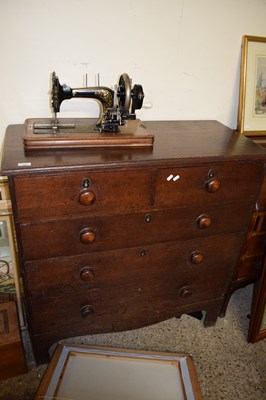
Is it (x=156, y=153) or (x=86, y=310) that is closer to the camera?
(x=156, y=153)

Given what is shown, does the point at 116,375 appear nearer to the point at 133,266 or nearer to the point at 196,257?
the point at 133,266

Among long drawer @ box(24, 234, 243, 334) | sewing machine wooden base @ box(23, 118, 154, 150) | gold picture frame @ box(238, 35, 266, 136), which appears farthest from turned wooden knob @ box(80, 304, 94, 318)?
gold picture frame @ box(238, 35, 266, 136)

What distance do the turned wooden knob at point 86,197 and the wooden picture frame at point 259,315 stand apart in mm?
1150

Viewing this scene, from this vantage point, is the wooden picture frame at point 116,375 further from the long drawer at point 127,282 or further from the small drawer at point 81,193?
the small drawer at point 81,193

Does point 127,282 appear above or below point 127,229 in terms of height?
below

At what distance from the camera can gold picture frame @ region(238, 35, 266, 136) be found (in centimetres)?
175

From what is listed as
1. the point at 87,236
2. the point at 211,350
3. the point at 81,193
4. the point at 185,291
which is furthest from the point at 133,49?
the point at 211,350

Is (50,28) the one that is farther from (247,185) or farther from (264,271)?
(264,271)

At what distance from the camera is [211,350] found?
1.83 meters

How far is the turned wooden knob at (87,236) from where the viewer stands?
4.10ft

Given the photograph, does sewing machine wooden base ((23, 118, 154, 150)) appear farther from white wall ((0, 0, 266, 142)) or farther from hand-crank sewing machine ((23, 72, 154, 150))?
white wall ((0, 0, 266, 142))

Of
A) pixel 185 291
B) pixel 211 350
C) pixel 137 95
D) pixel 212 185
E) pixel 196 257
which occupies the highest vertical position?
pixel 137 95

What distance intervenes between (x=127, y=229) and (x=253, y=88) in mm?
1200

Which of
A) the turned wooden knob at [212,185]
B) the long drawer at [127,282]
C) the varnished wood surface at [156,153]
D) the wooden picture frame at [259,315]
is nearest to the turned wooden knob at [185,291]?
the long drawer at [127,282]
